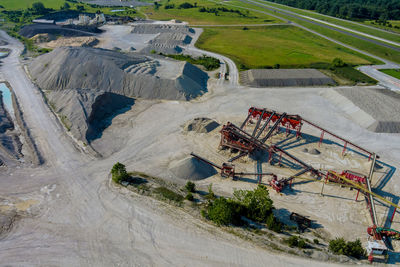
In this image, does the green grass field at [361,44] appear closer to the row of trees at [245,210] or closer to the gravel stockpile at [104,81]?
the gravel stockpile at [104,81]

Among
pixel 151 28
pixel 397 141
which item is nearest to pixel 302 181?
pixel 397 141

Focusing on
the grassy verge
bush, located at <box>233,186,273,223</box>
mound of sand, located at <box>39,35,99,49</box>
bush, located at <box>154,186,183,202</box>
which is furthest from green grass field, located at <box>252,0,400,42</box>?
bush, located at <box>154,186,183,202</box>

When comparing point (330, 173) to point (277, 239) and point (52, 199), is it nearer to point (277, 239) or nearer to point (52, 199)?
point (277, 239)

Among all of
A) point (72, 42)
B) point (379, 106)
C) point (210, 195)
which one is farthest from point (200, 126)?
point (72, 42)

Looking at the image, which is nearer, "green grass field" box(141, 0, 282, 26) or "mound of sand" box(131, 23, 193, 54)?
"mound of sand" box(131, 23, 193, 54)

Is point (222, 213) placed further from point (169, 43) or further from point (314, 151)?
point (169, 43)

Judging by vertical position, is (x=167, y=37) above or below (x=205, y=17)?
below

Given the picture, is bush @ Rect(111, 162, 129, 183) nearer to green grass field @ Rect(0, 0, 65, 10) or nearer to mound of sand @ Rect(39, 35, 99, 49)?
mound of sand @ Rect(39, 35, 99, 49)
